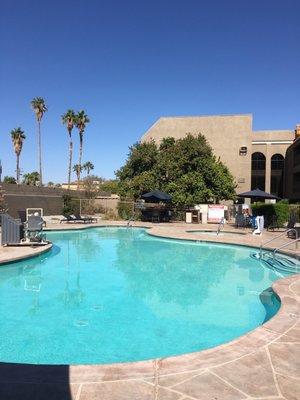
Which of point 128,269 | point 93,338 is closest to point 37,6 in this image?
point 128,269

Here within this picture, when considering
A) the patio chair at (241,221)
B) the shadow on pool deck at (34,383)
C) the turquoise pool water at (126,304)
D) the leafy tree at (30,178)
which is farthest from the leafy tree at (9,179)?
the shadow on pool deck at (34,383)

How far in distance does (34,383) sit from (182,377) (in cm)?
144

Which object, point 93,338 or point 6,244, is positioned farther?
point 6,244

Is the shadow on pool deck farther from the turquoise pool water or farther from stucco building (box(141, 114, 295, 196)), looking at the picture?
stucco building (box(141, 114, 295, 196))

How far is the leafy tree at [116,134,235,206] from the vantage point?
28109 millimetres

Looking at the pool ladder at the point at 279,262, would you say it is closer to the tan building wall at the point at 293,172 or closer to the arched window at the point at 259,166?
the tan building wall at the point at 293,172

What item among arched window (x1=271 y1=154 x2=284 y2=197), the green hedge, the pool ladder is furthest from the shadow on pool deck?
arched window (x1=271 y1=154 x2=284 y2=197)

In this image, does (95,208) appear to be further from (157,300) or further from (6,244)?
(157,300)

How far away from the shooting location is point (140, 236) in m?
19.9

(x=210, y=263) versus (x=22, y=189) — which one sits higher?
(x=22, y=189)

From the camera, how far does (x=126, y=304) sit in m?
8.12

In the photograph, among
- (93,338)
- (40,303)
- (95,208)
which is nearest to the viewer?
(93,338)

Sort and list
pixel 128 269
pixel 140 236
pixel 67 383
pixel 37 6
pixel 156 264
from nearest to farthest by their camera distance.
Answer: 1. pixel 67 383
2. pixel 128 269
3. pixel 156 264
4. pixel 37 6
5. pixel 140 236

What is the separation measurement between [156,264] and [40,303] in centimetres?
532
